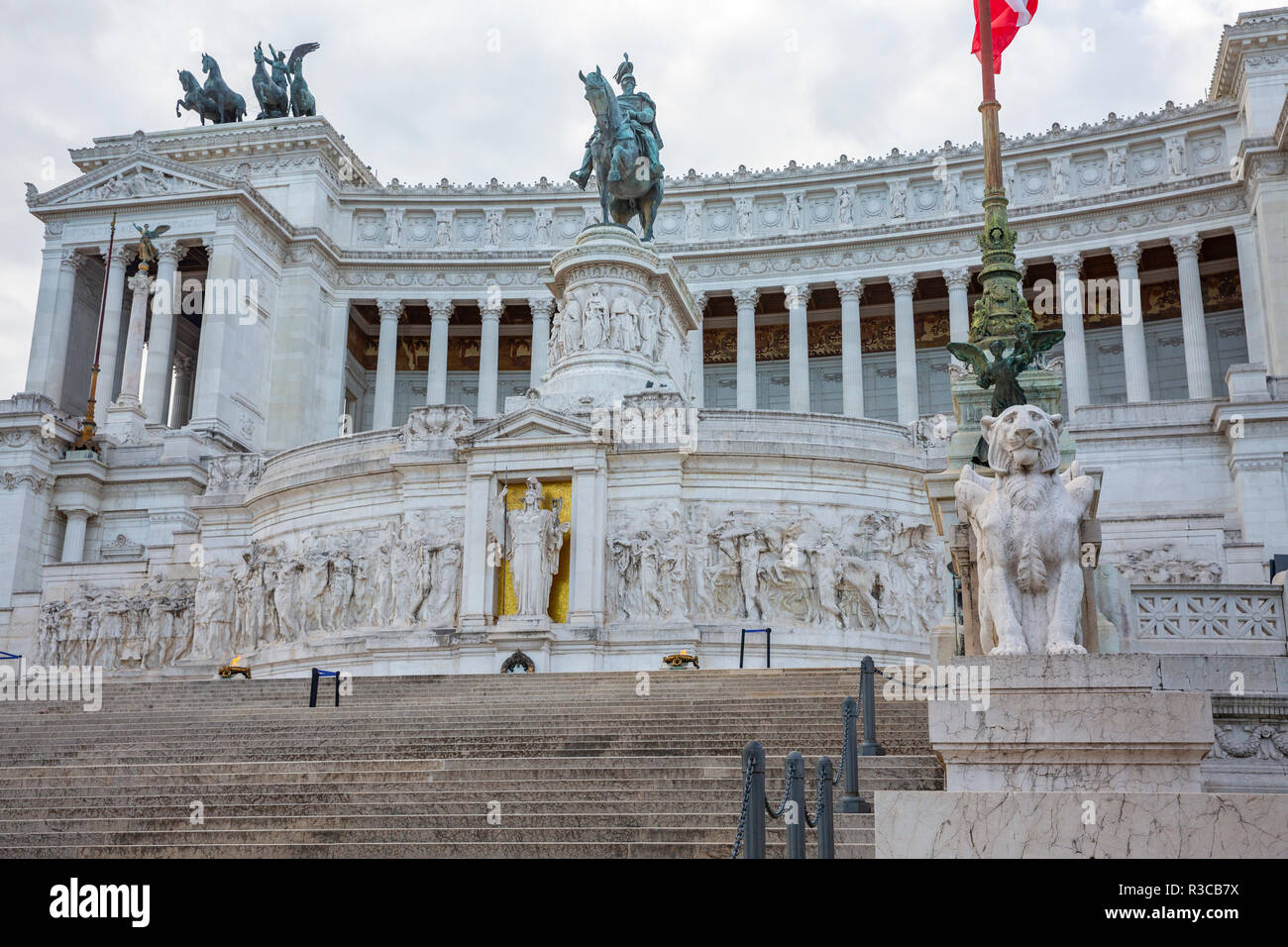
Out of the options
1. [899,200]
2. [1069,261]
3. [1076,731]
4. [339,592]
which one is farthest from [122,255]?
[1076,731]

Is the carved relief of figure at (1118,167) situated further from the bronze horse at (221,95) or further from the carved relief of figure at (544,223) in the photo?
the bronze horse at (221,95)

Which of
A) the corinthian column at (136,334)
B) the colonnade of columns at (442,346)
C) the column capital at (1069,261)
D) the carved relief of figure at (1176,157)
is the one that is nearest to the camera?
the corinthian column at (136,334)

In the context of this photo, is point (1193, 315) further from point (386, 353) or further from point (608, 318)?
point (386, 353)

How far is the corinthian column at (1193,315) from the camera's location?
178 feet

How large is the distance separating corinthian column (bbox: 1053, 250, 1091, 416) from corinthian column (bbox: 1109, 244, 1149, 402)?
169 cm

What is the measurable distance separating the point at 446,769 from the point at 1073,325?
49857 mm

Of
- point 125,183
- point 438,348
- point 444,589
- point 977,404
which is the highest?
point 125,183

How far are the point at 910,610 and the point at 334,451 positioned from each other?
43.6 ft

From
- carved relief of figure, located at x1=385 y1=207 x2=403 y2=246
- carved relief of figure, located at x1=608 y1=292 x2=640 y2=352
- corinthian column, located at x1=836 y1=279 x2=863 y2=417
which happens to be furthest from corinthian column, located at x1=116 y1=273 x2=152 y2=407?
corinthian column, located at x1=836 y1=279 x2=863 y2=417

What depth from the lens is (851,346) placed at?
6141 centimetres

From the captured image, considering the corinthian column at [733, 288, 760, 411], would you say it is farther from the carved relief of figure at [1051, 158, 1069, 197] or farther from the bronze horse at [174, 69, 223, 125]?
the bronze horse at [174, 69, 223, 125]

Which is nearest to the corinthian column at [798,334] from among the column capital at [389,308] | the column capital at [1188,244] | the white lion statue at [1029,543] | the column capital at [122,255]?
the column capital at [1188,244]

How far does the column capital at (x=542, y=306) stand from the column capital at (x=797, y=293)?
11023 millimetres
